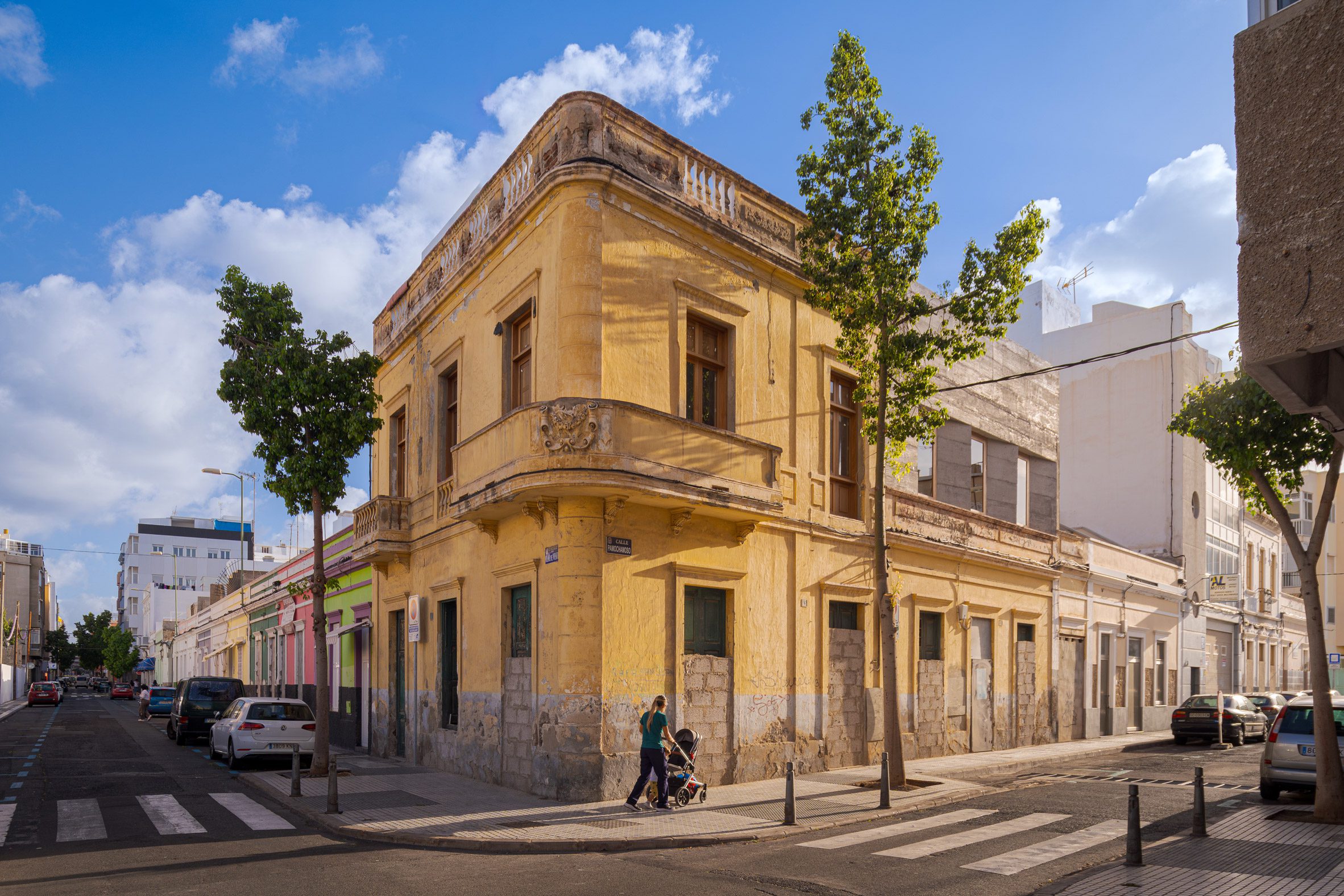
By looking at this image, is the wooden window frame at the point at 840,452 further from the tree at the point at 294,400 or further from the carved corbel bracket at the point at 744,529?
the tree at the point at 294,400

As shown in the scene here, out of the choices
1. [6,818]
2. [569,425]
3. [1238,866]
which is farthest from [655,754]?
[6,818]

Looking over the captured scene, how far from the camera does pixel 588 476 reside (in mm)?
13422

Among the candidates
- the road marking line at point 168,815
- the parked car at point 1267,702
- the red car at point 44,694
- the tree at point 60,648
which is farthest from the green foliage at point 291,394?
the tree at point 60,648

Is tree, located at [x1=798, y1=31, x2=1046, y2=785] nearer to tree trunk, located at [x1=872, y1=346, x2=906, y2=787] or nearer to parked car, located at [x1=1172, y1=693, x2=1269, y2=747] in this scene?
tree trunk, located at [x1=872, y1=346, x2=906, y2=787]

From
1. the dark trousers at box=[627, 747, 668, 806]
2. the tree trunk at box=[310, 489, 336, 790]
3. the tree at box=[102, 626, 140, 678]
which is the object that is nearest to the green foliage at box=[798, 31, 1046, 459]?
the dark trousers at box=[627, 747, 668, 806]

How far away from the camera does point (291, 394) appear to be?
1756 cm

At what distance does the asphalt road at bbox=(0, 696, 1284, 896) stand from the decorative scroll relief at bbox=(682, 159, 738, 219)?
997 cm

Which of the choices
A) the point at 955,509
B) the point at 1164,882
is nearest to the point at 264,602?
the point at 955,509

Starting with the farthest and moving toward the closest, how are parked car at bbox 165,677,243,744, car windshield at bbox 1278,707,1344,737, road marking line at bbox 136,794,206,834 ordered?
1. parked car at bbox 165,677,243,744
2. car windshield at bbox 1278,707,1344,737
3. road marking line at bbox 136,794,206,834

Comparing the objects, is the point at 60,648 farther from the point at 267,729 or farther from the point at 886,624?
the point at 886,624

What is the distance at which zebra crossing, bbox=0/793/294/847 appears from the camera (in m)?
11.7

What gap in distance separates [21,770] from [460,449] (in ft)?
35.7

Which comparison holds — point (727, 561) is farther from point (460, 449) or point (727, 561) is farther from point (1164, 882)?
point (1164, 882)

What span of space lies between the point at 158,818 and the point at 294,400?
7436 mm
